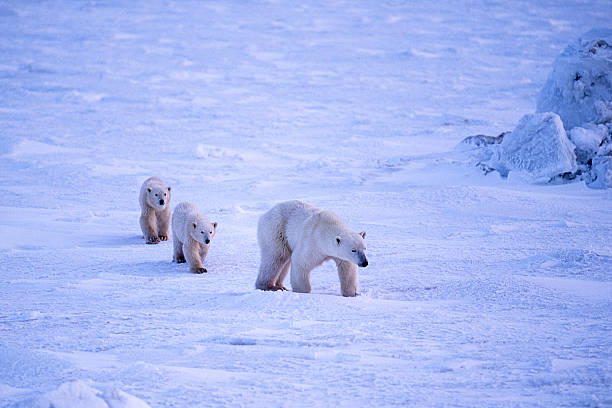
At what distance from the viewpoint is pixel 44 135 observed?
11.7 meters

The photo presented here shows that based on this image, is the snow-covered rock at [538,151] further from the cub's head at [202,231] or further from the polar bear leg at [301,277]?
the polar bear leg at [301,277]

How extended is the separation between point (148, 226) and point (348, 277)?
302 centimetres

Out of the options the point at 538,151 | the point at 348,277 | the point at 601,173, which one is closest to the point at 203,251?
the point at 348,277

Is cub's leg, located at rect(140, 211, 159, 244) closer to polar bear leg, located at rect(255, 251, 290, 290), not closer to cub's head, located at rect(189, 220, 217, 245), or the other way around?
cub's head, located at rect(189, 220, 217, 245)

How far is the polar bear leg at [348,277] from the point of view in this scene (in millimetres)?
4344

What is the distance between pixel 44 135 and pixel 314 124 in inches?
198

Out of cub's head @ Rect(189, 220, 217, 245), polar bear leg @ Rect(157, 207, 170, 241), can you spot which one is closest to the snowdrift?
polar bear leg @ Rect(157, 207, 170, 241)

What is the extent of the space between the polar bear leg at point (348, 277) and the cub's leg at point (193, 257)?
5.13 feet

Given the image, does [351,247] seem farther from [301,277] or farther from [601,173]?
[601,173]

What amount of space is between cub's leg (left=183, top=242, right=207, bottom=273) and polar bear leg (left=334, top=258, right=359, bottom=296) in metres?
1.56

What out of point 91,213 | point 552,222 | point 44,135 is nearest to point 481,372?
point 552,222

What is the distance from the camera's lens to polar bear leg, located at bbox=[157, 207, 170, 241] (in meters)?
6.90

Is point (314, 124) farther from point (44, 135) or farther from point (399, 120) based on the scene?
point (44, 135)

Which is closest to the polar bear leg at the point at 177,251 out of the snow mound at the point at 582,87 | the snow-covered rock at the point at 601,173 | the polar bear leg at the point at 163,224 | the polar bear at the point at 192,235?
the polar bear at the point at 192,235
